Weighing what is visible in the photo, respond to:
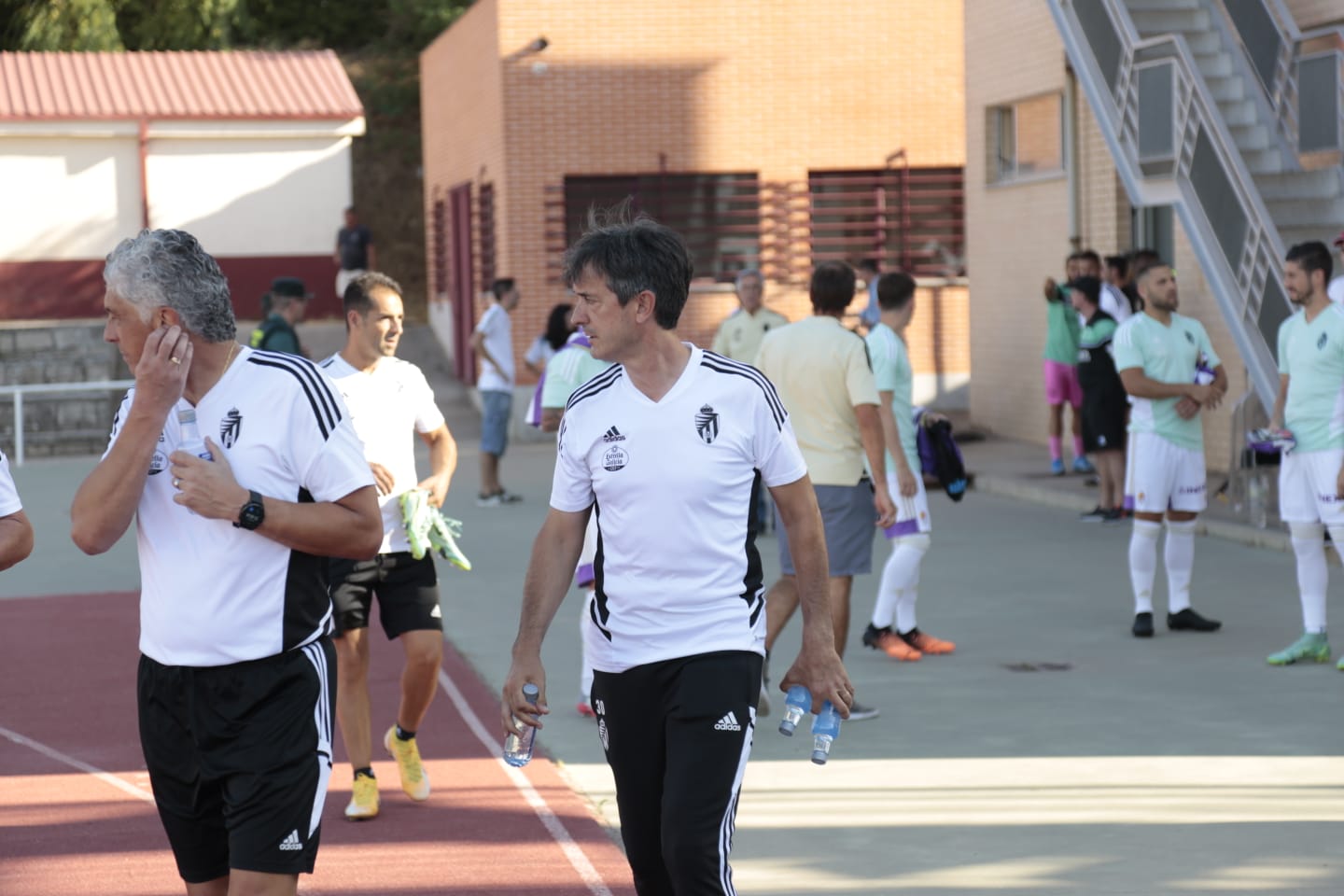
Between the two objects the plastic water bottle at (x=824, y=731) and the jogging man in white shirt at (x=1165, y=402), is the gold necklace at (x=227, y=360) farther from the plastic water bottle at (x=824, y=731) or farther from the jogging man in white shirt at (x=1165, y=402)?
the jogging man in white shirt at (x=1165, y=402)

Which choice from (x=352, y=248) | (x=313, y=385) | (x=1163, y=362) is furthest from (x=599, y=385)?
(x=352, y=248)

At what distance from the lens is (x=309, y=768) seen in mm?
4117

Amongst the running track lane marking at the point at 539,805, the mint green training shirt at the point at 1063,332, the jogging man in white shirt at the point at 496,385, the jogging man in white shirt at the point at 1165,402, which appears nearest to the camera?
the running track lane marking at the point at 539,805

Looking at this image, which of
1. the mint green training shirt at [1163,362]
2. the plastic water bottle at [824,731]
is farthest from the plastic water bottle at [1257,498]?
the plastic water bottle at [824,731]

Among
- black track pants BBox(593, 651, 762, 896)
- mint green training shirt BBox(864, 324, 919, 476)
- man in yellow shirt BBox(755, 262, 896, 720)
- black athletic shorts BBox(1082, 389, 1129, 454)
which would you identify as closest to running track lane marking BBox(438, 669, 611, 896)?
man in yellow shirt BBox(755, 262, 896, 720)

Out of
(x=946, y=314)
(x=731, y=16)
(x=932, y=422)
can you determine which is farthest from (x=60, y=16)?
(x=932, y=422)

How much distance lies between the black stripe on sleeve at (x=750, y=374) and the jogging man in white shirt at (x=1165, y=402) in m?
5.92

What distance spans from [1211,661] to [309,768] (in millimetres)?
6674

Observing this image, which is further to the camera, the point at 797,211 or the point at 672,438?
the point at 797,211

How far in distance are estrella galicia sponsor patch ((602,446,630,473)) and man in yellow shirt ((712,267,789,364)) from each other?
1009 centimetres

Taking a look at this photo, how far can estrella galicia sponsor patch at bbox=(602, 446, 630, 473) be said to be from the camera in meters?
4.39

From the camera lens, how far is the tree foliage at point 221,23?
137 feet

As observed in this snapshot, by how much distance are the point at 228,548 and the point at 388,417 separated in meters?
2.89

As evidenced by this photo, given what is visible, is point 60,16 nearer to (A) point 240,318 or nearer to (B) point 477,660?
(A) point 240,318
